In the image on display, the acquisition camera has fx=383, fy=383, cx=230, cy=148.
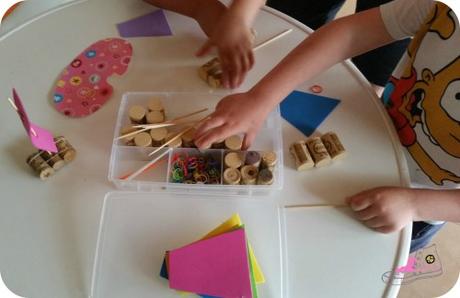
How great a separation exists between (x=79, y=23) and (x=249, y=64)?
37 cm

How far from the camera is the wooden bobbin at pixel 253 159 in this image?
0.62 m

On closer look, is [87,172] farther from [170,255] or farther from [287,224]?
[287,224]

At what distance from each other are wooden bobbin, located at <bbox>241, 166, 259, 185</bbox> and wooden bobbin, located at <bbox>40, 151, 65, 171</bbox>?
0.29 metres

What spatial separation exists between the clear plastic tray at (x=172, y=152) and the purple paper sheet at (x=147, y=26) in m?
0.17

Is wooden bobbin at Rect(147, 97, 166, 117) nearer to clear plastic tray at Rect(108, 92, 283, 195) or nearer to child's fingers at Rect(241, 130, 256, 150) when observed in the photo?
clear plastic tray at Rect(108, 92, 283, 195)

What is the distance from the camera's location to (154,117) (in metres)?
0.66

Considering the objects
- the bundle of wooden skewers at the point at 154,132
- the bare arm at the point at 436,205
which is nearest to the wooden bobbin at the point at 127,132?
the bundle of wooden skewers at the point at 154,132

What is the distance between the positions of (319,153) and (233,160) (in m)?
0.14

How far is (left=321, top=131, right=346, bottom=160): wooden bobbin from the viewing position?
2.09 ft

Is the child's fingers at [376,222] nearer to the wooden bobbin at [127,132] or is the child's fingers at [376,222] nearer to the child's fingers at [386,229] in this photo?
the child's fingers at [386,229]

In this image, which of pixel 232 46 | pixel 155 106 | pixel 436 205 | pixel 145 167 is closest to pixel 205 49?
pixel 232 46

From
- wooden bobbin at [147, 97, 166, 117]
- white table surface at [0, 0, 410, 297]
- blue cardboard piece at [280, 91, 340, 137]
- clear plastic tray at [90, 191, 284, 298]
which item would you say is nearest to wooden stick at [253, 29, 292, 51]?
white table surface at [0, 0, 410, 297]

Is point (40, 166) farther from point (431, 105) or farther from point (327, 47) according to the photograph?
point (431, 105)

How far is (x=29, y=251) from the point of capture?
55 centimetres
